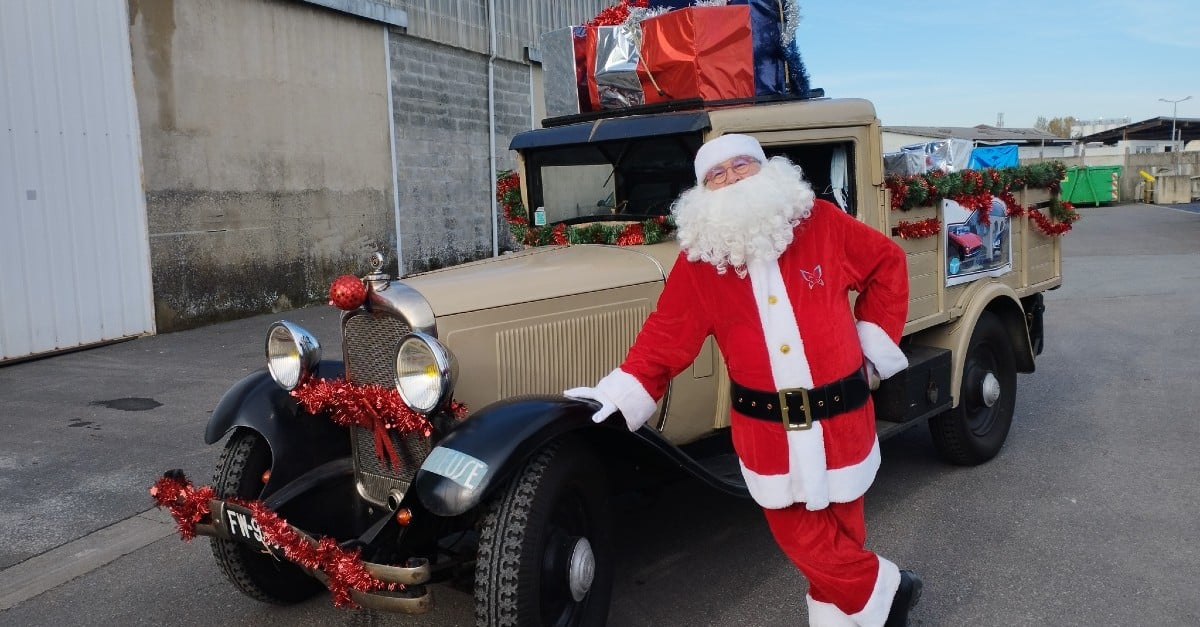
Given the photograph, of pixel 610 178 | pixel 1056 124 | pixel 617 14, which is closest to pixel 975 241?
pixel 610 178

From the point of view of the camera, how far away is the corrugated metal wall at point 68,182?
805 centimetres

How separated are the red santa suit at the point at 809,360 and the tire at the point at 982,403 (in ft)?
7.17

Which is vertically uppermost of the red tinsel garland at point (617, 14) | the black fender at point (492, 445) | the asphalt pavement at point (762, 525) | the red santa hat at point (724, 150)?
the red tinsel garland at point (617, 14)

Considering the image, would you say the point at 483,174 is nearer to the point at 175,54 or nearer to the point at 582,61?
the point at 175,54

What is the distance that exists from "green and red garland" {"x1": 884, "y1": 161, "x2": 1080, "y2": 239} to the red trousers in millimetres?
1940

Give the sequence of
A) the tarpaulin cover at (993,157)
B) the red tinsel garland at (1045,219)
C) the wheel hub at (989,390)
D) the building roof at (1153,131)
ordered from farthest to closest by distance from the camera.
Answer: the building roof at (1153,131) → the tarpaulin cover at (993,157) → the red tinsel garland at (1045,219) → the wheel hub at (989,390)

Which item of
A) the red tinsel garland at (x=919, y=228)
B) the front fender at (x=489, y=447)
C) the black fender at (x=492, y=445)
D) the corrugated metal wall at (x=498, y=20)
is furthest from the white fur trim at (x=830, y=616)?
the corrugated metal wall at (x=498, y=20)

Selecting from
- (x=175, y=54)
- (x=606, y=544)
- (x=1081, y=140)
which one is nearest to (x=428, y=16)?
(x=175, y=54)

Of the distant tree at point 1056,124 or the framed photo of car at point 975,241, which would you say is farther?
the distant tree at point 1056,124

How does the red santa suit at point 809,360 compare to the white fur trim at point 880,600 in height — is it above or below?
above

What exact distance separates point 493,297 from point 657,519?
168cm

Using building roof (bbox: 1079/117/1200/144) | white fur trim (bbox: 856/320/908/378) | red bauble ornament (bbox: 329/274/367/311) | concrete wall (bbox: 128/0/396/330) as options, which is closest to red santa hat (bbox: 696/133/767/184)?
white fur trim (bbox: 856/320/908/378)

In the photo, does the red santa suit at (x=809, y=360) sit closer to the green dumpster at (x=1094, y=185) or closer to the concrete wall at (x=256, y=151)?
the concrete wall at (x=256, y=151)

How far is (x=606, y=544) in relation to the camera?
3.12 meters
